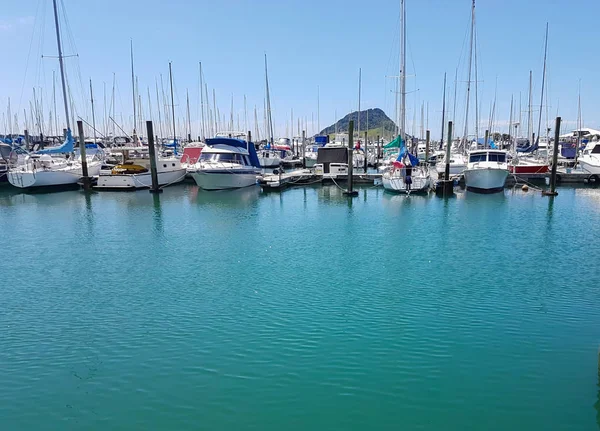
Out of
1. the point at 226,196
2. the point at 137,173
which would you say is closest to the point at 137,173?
the point at 137,173

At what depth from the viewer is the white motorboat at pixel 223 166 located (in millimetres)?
39900

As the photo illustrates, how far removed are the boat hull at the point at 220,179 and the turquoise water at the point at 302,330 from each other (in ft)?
53.7

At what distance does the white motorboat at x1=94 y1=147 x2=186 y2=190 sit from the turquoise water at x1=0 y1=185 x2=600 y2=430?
17121mm

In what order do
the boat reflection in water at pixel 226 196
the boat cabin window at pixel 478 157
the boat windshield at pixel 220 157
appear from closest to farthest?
the boat reflection in water at pixel 226 196 → the boat cabin window at pixel 478 157 → the boat windshield at pixel 220 157

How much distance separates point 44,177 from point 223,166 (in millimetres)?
15745

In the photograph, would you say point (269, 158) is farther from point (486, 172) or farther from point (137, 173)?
point (486, 172)

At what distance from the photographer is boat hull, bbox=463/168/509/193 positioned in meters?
36.8

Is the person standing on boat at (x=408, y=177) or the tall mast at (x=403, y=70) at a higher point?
the tall mast at (x=403, y=70)

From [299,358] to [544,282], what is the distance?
9.44 metres

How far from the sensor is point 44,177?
40188mm

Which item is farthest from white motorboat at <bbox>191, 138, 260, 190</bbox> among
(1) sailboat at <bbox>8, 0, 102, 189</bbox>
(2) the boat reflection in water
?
(1) sailboat at <bbox>8, 0, 102, 189</bbox>

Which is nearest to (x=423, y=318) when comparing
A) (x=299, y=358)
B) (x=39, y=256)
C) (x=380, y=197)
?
(x=299, y=358)

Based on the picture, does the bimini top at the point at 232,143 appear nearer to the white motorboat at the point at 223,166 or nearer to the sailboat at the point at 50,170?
the white motorboat at the point at 223,166

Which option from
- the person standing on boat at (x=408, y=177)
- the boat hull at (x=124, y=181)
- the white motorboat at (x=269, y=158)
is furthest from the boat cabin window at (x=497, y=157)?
the boat hull at (x=124, y=181)
